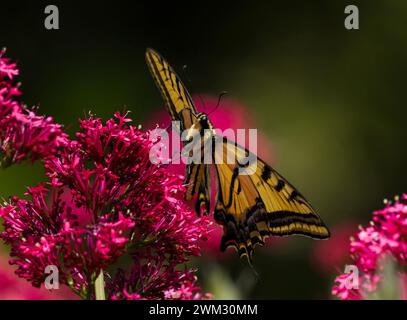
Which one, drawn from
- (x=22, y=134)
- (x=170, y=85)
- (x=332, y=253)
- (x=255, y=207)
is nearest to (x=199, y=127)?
(x=170, y=85)

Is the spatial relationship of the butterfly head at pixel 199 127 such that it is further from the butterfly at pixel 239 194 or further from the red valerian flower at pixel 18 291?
the red valerian flower at pixel 18 291

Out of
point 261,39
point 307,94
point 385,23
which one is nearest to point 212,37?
point 261,39

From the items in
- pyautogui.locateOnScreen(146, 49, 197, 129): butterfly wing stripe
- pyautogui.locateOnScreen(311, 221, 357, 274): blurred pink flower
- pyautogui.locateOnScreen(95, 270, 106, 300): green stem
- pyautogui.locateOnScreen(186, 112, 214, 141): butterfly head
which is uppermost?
pyautogui.locateOnScreen(146, 49, 197, 129): butterfly wing stripe

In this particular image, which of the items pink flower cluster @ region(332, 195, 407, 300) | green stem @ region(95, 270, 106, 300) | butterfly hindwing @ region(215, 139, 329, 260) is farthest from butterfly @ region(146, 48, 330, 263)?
green stem @ region(95, 270, 106, 300)

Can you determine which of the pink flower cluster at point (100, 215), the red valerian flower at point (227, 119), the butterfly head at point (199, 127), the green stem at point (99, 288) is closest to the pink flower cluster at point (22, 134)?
the pink flower cluster at point (100, 215)

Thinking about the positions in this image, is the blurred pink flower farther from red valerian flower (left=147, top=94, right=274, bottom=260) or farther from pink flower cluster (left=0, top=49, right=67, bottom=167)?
pink flower cluster (left=0, top=49, right=67, bottom=167)

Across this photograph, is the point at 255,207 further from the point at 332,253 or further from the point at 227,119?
the point at 227,119
